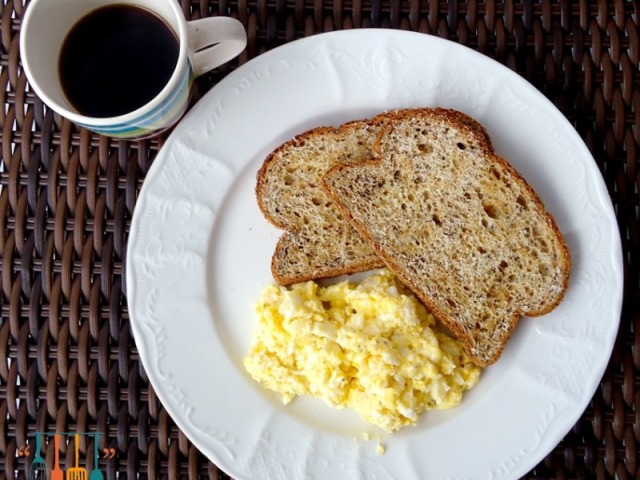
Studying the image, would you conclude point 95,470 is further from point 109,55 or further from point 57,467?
point 109,55

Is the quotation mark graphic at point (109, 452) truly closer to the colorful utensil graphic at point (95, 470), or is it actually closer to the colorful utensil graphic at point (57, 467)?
the colorful utensil graphic at point (95, 470)

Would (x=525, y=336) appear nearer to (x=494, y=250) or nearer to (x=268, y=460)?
(x=494, y=250)

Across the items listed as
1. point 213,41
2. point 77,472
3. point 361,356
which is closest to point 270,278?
point 361,356

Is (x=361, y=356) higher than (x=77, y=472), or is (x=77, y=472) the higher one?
(x=361, y=356)

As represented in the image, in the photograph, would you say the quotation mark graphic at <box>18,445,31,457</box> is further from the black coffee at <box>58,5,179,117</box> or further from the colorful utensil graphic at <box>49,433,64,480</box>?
the black coffee at <box>58,5,179,117</box>

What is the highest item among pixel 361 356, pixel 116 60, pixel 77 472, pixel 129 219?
pixel 116 60

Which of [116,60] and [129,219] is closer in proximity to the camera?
[116,60]

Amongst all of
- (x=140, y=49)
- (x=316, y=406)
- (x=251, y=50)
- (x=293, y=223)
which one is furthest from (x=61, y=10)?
(x=316, y=406)

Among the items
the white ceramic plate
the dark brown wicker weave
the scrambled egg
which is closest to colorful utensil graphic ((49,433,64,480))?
the dark brown wicker weave
